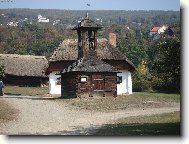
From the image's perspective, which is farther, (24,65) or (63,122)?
(24,65)

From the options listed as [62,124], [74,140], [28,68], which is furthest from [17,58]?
[74,140]

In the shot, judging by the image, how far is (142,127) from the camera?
12.2 meters

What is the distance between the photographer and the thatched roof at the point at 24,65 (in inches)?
1622

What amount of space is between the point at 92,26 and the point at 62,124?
13467mm

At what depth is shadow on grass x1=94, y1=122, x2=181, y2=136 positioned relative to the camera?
10844 mm

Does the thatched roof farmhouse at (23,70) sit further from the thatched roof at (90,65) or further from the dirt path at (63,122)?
the dirt path at (63,122)

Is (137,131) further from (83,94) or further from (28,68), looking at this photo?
(28,68)

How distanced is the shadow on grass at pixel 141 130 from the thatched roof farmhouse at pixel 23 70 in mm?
29155

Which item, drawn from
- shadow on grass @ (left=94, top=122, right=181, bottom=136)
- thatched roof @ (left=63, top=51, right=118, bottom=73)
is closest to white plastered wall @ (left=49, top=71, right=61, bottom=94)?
thatched roof @ (left=63, top=51, right=118, bottom=73)

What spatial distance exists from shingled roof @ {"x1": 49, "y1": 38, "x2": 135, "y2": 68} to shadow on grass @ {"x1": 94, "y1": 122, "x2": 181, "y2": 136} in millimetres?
18701

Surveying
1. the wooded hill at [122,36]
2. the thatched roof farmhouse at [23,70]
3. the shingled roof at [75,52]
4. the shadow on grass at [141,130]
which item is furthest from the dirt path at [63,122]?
the thatched roof farmhouse at [23,70]

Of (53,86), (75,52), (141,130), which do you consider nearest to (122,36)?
(75,52)

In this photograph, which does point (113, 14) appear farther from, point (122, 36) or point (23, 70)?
point (23, 70)

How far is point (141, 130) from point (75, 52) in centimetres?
2061
